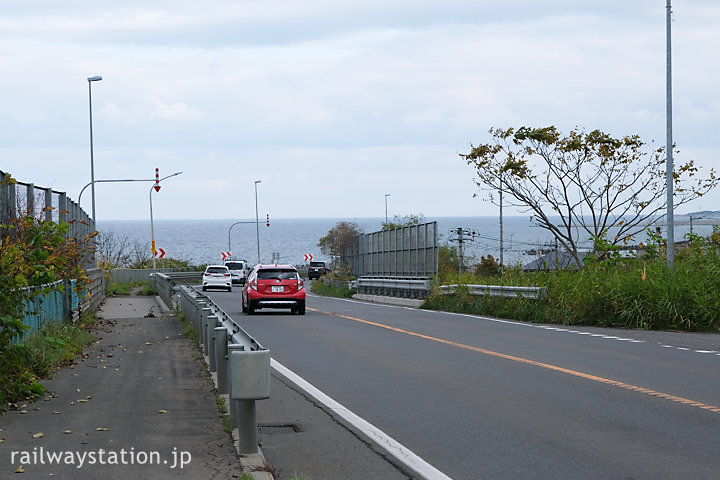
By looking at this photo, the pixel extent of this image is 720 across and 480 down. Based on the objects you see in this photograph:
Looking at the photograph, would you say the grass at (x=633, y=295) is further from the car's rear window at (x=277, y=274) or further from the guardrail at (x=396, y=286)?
the guardrail at (x=396, y=286)

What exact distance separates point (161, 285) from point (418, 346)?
22.5 metres

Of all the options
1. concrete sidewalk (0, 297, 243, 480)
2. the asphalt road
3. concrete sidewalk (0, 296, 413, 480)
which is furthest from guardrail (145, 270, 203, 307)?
concrete sidewalk (0, 296, 413, 480)

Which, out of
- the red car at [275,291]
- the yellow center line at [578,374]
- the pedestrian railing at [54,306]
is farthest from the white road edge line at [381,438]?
the red car at [275,291]

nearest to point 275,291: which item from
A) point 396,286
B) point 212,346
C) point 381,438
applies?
point 396,286

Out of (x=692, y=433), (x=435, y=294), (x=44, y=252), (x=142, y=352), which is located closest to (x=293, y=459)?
(x=692, y=433)

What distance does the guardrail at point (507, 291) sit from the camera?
25.2 meters

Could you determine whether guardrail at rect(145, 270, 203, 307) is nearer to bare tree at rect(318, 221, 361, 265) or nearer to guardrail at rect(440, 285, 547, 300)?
guardrail at rect(440, 285, 547, 300)

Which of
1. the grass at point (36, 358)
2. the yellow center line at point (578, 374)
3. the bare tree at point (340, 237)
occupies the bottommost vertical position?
the yellow center line at point (578, 374)

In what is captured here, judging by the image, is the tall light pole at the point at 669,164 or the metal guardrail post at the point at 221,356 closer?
the metal guardrail post at the point at 221,356

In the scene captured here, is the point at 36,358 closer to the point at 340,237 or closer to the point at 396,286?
the point at 396,286

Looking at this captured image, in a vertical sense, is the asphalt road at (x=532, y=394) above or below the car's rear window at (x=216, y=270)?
below

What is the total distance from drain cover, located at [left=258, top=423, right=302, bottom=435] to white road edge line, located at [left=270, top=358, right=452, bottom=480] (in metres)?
0.57

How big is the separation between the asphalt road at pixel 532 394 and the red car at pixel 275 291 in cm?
822

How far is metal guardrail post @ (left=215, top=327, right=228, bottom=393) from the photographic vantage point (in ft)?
35.3
